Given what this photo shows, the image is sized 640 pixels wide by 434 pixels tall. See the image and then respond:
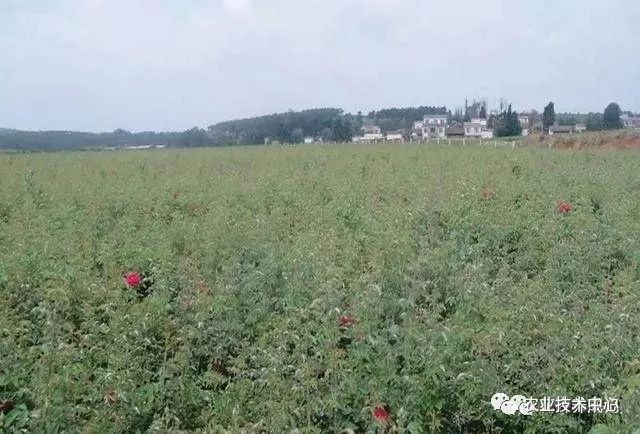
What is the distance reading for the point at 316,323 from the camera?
14.5 ft

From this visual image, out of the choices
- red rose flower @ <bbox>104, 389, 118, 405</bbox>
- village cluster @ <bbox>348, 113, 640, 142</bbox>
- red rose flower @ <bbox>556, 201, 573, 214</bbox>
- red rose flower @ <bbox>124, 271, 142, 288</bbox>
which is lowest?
red rose flower @ <bbox>104, 389, 118, 405</bbox>

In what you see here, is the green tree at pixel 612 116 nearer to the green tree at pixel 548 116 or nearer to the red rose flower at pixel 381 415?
the green tree at pixel 548 116

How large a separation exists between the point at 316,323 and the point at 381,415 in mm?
1098

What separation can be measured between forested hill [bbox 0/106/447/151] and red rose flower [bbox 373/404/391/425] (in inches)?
1575

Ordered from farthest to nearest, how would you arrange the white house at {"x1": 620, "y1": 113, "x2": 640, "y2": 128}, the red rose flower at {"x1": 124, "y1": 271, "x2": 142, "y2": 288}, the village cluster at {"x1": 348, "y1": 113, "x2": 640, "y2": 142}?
the village cluster at {"x1": 348, "y1": 113, "x2": 640, "y2": 142}
the white house at {"x1": 620, "y1": 113, "x2": 640, "y2": 128}
the red rose flower at {"x1": 124, "y1": 271, "x2": 142, "y2": 288}

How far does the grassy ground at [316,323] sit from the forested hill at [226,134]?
119 ft

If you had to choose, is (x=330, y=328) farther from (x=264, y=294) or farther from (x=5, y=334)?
(x=5, y=334)

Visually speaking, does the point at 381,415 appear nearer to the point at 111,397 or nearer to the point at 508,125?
the point at 111,397

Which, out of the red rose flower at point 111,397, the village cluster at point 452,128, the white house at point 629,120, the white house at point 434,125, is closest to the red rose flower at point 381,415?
the red rose flower at point 111,397

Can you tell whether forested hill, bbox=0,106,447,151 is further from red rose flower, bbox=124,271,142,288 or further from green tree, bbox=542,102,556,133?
red rose flower, bbox=124,271,142,288

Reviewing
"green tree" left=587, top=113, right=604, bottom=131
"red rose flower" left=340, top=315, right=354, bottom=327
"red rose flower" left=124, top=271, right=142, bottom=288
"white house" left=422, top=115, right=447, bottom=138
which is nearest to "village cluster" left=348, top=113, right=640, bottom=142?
"white house" left=422, top=115, right=447, bottom=138

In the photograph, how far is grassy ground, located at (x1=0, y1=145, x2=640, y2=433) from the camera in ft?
12.0

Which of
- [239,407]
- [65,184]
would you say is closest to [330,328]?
[239,407]

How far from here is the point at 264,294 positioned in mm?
5414
